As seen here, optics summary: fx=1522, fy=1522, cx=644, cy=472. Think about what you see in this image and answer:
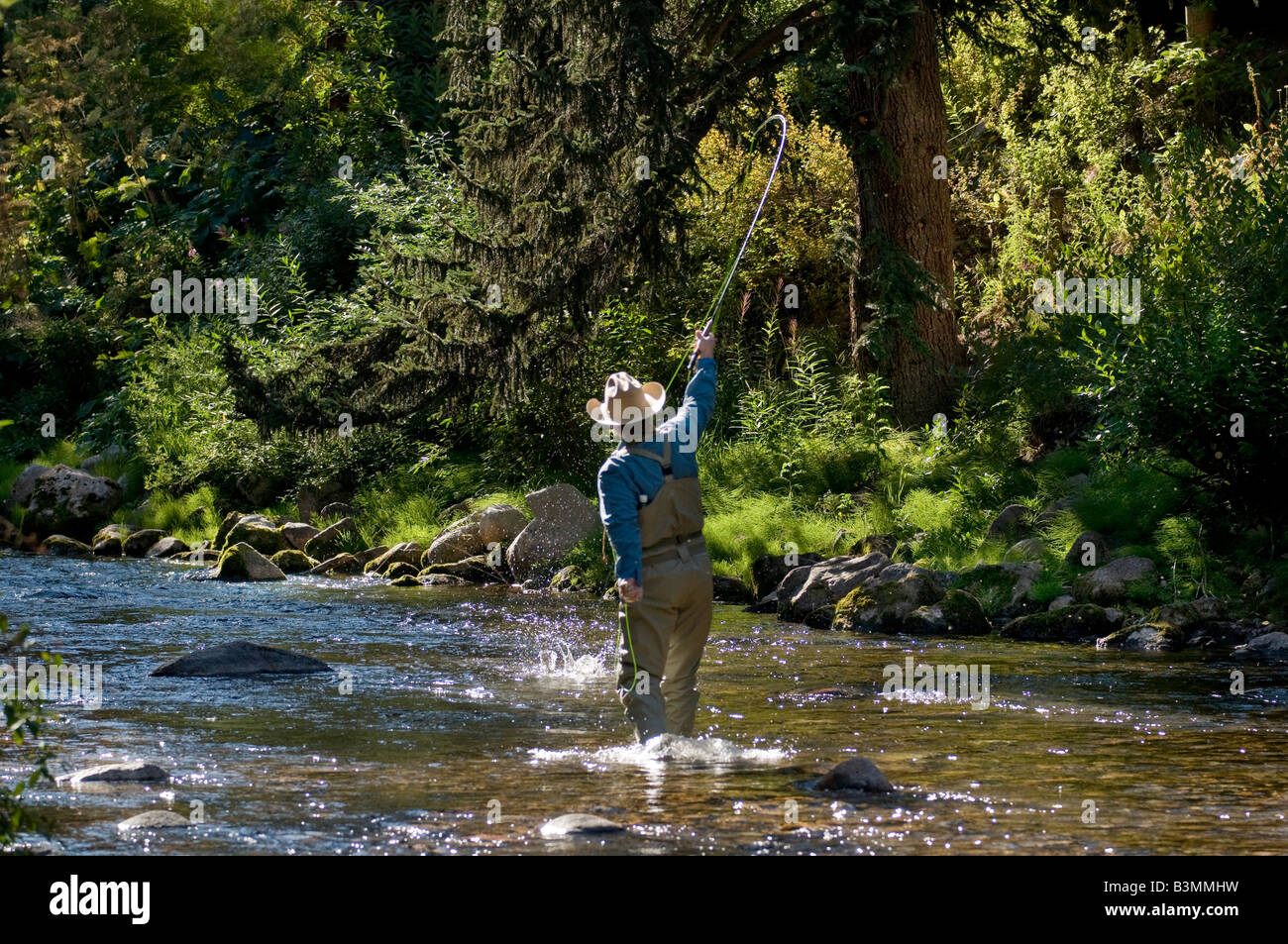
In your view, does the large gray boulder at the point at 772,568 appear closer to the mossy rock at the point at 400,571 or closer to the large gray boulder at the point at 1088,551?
the large gray boulder at the point at 1088,551

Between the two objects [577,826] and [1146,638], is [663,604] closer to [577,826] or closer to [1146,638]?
[577,826]

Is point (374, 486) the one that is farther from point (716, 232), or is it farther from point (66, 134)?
point (66, 134)

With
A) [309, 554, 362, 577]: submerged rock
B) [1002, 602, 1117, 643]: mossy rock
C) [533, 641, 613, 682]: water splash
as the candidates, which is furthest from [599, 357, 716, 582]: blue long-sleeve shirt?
[309, 554, 362, 577]: submerged rock

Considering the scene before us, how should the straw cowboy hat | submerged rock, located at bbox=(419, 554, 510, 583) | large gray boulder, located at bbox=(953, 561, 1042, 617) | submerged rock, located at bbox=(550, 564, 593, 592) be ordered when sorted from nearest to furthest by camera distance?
the straw cowboy hat → large gray boulder, located at bbox=(953, 561, 1042, 617) → submerged rock, located at bbox=(550, 564, 593, 592) → submerged rock, located at bbox=(419, 554, 510, 583)

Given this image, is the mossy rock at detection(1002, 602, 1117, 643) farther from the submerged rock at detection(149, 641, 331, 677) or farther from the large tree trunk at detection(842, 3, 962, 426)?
→ the submerged rock at detection(149, 641, 331, 677)

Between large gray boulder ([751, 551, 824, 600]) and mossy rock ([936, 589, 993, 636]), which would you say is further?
large gray boulder ([751, 551, 824, 600])

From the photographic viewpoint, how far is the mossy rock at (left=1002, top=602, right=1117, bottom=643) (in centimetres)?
1199

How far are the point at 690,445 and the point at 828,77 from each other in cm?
969

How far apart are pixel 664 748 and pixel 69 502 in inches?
635

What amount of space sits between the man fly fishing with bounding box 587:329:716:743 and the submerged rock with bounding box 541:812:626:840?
5.21 feet

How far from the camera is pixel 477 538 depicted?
17.3 metres

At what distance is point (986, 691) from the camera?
9.54 metres

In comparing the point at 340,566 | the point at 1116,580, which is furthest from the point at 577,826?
the point at 340,566
